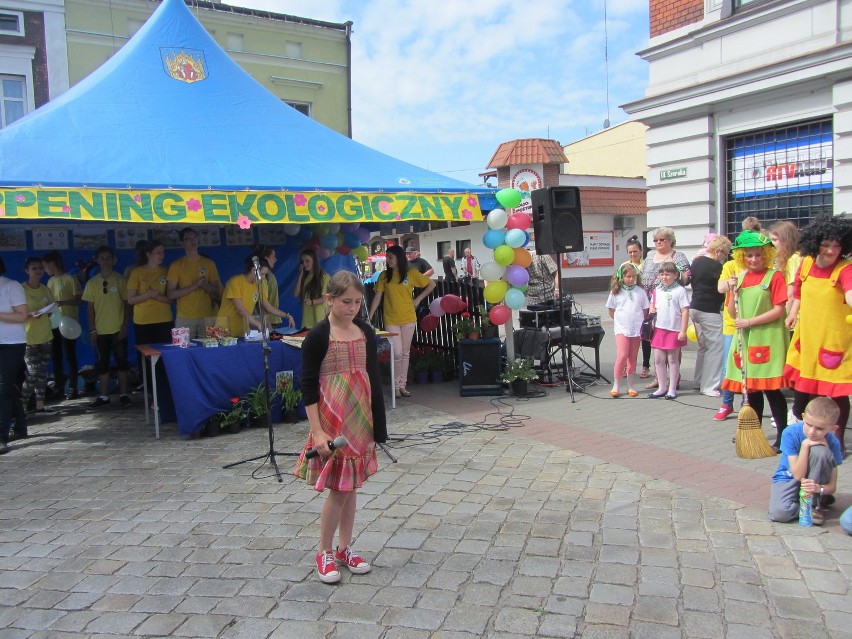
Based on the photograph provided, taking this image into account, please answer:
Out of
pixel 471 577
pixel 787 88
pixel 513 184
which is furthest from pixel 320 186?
pixel 513 184

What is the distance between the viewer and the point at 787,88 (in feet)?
32.1

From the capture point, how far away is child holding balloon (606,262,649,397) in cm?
815

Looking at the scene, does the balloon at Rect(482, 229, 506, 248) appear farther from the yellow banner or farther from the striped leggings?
the striped leggings

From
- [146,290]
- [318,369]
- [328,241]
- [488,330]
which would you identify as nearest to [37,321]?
[146,290]

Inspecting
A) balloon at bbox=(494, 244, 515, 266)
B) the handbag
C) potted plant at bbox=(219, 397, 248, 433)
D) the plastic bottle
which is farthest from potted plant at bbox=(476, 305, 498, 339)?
the plastic bottle

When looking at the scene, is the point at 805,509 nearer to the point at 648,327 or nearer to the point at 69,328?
the point at 648,327

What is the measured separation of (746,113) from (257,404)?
27.0 ft

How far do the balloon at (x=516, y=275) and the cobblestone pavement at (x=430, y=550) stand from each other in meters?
2.72

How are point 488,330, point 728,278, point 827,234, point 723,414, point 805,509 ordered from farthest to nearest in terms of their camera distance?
1. point 488,330
2. point 723,414
3. point 728,278
4. point 827,234
5. point 805,509

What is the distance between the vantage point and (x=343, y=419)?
3654 mm

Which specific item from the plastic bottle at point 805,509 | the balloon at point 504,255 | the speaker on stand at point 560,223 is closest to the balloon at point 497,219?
the balloon at point 504,255

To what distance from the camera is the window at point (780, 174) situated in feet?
31.8

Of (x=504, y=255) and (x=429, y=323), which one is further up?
(x=504, y=255)

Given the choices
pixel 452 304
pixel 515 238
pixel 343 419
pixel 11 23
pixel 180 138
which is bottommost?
pixel 343 419
